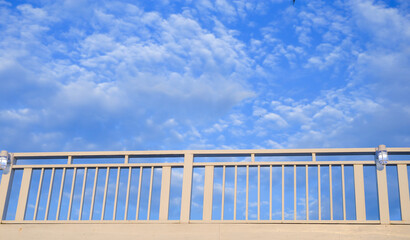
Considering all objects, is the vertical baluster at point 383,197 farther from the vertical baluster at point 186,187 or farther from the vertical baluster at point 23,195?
the vertical baluster at point 23,195

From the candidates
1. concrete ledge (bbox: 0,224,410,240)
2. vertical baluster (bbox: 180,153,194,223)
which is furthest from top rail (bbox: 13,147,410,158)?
concrete ledge (bbox: 0,224,410,240)

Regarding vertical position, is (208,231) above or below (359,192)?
below

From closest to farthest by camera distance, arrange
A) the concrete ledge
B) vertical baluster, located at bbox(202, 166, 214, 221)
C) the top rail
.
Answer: the concrete ledge, the top rail, vertical baluster, located at bbox(202, 166, 214, 221)

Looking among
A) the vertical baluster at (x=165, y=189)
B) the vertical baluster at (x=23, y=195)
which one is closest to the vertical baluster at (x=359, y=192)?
the vertical baluster at (x=165, y=189)

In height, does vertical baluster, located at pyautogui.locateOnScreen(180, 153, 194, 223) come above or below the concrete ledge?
above

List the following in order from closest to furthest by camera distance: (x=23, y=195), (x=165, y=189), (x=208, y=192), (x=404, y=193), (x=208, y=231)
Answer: (x=404, y=193) < (x=208, y=231) < (x=208, y=192) < (x=165, y=189) < (x=23, y=195)

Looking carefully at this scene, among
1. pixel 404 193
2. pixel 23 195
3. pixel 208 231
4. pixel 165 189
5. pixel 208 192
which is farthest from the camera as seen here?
pixel 23 195

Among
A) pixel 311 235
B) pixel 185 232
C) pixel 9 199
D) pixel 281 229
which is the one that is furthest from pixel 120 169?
pixel 311 235

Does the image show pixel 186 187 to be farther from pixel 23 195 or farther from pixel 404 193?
pixel 404 193

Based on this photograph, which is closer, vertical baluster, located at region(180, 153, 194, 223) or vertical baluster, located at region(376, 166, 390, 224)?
vertical baluster, located at region(376, 166, 390, 224)

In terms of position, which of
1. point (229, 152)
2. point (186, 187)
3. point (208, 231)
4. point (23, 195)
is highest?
point (229, 152)

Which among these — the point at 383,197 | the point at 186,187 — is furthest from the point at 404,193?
the point at 186,187

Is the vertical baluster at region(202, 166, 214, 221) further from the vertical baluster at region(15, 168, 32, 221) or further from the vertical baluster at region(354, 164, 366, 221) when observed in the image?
the vertical baluster at region(15, 168, 32, 221)

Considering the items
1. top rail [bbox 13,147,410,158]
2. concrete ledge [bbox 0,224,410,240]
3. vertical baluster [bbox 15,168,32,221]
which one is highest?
top rail [bbox 13,147,410,158]
